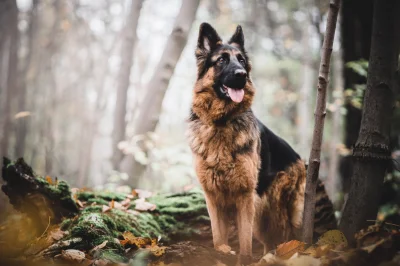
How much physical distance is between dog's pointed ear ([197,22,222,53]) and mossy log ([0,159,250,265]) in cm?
235

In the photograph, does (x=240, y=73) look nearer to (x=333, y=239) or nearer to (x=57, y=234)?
(x=333, y=239)

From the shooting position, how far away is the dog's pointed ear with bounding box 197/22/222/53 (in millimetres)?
4160

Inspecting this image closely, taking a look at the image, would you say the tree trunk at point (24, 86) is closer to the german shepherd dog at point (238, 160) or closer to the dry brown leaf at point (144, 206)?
the dry brown leaf at point (144, 206)

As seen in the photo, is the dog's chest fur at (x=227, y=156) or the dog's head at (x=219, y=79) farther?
the dog's head at (x=219, y=79)

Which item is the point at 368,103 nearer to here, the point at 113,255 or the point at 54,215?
the point at 113,255

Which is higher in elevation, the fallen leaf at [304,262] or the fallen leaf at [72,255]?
the fallen leaf at [304,262]

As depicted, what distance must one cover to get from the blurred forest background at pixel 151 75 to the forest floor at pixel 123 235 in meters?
3.32

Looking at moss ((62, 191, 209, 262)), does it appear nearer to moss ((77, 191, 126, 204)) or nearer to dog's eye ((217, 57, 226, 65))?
moss ((77, 191, 126, 204))

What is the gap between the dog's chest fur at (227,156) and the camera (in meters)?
3.53

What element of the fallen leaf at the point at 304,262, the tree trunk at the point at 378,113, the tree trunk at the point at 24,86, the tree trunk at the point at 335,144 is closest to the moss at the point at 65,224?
the fallen leaf at the point at 304,262

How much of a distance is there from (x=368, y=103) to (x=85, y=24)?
15.6 meters

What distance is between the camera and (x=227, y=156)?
11.7ft

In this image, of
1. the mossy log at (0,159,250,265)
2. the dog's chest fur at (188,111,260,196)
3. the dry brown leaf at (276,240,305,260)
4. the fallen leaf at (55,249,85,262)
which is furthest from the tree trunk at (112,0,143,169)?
the dry brown leaf at (276,240,305,260)

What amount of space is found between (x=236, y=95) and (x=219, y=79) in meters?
0.33
